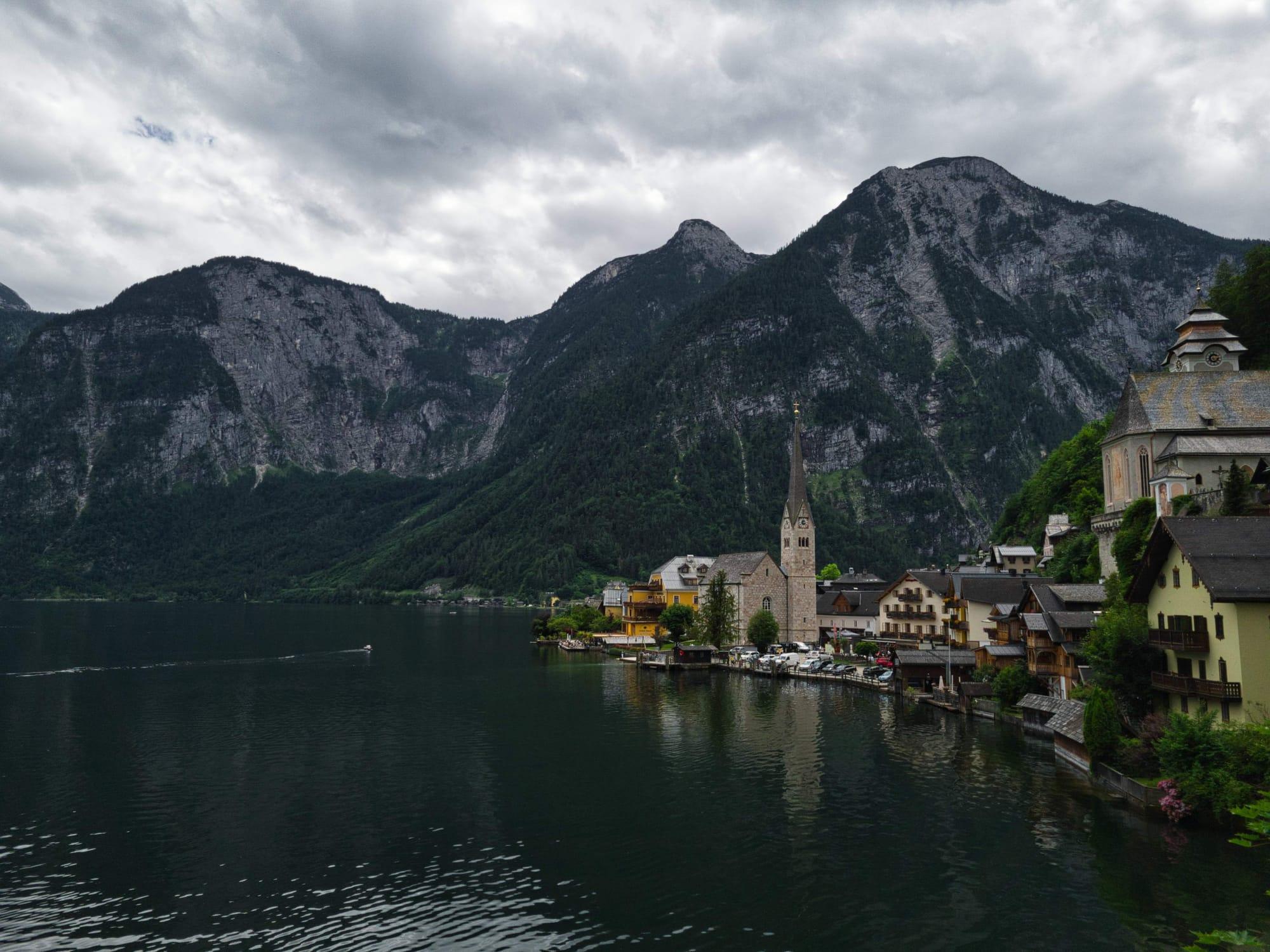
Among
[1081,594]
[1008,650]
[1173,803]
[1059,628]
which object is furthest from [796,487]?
[1173,803]

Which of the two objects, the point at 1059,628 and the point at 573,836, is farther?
the point at 1059,628

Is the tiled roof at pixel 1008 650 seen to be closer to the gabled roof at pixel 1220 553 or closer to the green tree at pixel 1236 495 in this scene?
the green tree at pixel 1236 495

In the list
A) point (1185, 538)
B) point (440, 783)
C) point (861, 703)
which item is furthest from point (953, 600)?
point (440, 783)

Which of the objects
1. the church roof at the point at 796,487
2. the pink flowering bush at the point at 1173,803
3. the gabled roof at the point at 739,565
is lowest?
the pink flowering bush at the point at 1173,803

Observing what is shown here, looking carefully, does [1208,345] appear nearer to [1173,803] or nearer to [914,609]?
[914,609]

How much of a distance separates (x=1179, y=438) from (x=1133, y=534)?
10834 millimetres

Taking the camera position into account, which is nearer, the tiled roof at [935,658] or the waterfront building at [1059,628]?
the waterfront building at [1059,628]

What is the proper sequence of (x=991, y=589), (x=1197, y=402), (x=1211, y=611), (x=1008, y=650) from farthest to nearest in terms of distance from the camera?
1. (x=991, y=589)
2. (x=1008, y=650)
3. (x=1197, y=402)
4. (x=1211, y=611)

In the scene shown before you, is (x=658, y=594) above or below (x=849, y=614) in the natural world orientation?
above

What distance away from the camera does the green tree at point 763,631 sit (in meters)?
129

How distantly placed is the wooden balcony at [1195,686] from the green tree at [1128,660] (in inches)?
45.4

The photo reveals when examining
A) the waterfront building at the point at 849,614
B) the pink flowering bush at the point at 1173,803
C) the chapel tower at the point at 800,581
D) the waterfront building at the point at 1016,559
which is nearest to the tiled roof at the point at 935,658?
the waterfront building at the point at 849,614

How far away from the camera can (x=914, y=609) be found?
118m

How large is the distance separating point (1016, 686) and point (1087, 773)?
22571mm
